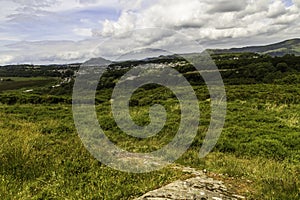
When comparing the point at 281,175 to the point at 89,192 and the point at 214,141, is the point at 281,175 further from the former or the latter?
the point at 214,141

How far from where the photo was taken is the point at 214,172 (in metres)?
6.45

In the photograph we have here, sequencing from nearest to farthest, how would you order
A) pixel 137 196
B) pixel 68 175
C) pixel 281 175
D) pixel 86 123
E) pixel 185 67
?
pixel 137 196 < pixel 281 175 < pixel 68 175 < pixel 86 123 < pixel 185 67

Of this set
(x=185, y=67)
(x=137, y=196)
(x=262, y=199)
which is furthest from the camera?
(x=185, y=67)

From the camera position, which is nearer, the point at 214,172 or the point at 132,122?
the point at 214,172

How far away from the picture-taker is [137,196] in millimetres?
5074

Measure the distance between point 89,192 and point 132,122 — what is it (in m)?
12.0

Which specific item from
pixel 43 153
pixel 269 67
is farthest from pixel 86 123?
pixel 269 67

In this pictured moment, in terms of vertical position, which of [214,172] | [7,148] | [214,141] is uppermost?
[7,148]

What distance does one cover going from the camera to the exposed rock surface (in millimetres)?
4754

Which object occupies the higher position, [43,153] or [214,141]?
[43,153]

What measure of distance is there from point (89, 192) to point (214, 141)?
8438 mm

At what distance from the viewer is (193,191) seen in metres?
4.99

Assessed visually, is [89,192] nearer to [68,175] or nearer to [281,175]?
[68,175]

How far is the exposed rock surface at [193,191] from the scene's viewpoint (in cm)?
475
